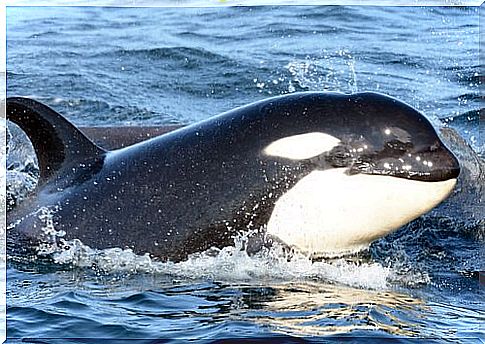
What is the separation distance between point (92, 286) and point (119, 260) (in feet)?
0.77

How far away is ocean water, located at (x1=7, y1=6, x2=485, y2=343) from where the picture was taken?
5465 millimetres

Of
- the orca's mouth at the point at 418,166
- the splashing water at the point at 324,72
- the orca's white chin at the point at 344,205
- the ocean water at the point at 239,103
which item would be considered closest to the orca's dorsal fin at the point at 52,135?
the ocean water at the point at 239,103

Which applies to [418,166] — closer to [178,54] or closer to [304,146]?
[304,146]

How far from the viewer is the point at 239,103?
12.1 metres

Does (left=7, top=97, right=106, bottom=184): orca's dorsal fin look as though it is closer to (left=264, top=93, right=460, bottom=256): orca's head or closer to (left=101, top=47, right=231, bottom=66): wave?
(left=264, top=93, right=460, bottom=256): orca's head

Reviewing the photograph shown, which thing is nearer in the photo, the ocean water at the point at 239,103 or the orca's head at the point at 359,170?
the ocean water at the point at 239,103

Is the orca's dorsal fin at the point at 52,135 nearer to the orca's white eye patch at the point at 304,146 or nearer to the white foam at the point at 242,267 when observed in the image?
the white foam at the point at 242,267

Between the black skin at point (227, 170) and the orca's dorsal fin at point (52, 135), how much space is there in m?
0.16

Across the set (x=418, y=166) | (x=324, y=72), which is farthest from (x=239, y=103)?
(x=418, y=166)

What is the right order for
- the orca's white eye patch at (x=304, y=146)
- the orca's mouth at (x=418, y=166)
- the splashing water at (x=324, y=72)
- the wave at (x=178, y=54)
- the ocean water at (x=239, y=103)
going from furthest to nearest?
the wave at (x=178, y=54), the splashing water at (x=324, y=72), the orca's white eye patch at (x=304, y=146), the orca's mouth at (x=418, y=166), the ocean water at (x=239, y=103)

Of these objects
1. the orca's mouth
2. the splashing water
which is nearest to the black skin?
the orca's mouth

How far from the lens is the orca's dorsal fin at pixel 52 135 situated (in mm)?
6555

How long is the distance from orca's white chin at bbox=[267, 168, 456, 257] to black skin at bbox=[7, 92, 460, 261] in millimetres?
55

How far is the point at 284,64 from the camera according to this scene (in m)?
12.7
